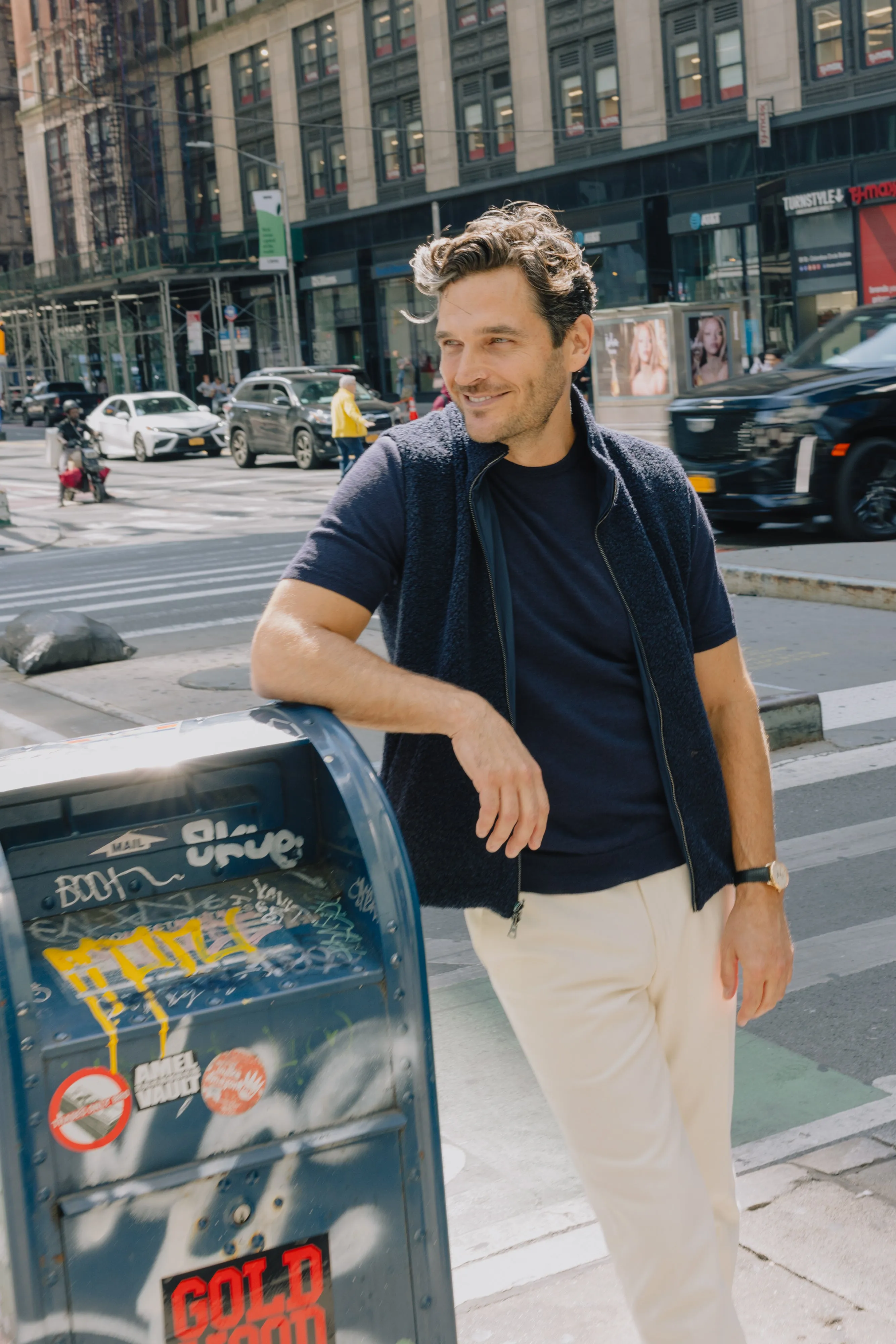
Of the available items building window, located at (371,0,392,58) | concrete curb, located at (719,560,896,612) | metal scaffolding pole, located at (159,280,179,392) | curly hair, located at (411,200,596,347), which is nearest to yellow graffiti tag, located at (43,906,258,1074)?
curly hair, located at (411,200,596,347)

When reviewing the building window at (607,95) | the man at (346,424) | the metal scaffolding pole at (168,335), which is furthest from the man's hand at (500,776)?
the metal scaffolding pole at (168,335)

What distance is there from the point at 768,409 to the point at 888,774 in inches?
266

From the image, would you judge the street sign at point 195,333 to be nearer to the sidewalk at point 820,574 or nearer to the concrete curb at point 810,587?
the sidewalk at point 820,574

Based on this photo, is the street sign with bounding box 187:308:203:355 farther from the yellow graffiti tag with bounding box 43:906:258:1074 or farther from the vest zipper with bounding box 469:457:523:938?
the yellow graffiti tag with bounding box 43:906:258:1074

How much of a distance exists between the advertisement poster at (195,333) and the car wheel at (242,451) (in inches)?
734

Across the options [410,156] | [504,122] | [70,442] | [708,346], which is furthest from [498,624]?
[410,156]

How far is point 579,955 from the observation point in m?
2.35

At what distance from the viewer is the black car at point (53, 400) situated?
52625 mm

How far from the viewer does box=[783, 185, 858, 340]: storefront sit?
32844 millimetres

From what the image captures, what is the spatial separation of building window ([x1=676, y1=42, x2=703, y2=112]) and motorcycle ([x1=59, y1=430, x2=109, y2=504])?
17.4 meters


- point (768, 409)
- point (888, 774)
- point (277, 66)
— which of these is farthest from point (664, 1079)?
point (277, 66)

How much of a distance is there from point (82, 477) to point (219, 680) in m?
17.1

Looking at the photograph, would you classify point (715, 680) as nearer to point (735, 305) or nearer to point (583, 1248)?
point (583, 1248)

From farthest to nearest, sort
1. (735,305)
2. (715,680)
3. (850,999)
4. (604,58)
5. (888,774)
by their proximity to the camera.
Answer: (604,58) → (735,305) → (888,774) → (850,999) → (715,680)
